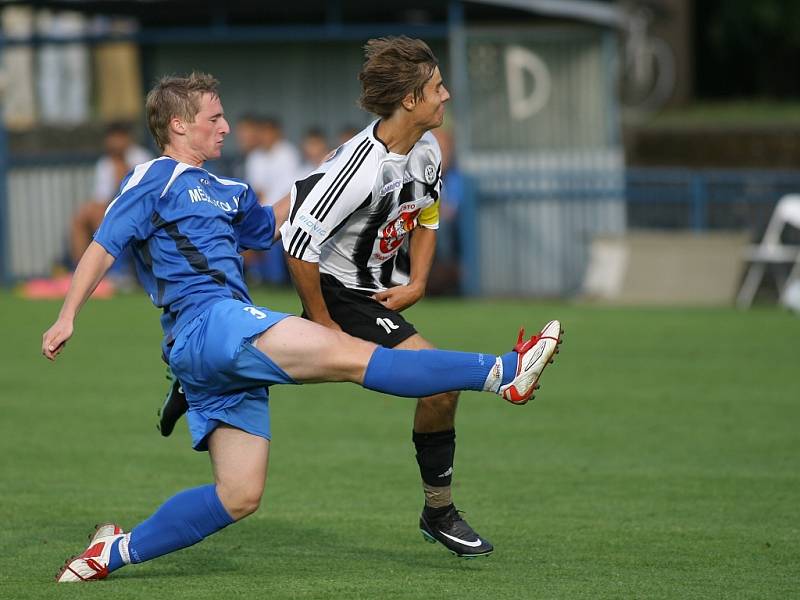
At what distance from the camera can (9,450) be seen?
7934 mm

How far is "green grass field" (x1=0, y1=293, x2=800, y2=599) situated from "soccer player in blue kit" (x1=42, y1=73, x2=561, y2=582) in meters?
0.29

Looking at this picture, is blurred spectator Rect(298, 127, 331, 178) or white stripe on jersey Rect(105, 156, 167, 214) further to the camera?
blurred spectator Rect(298, 127, 331, 178)

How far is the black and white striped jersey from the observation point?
549 centimetres

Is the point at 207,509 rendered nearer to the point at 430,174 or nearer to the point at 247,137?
the point at 430,174

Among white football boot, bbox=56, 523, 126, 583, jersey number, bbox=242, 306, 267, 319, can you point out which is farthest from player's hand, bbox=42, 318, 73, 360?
white football boot, bbox=56, 523, 126, 583

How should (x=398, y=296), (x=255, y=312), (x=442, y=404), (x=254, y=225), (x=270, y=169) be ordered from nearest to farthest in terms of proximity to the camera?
(x=255, y=312) < (x=254, y=225) < (x=442, y=404) < (x=398, y=296) < (x=270, y=169)

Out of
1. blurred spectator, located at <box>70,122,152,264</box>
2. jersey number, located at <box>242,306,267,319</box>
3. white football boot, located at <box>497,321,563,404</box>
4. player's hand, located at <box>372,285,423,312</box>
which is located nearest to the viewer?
white football boot, located at <box>497,321,563,404</box>

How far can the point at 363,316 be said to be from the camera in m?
5.78

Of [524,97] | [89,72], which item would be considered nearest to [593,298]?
[524,97]

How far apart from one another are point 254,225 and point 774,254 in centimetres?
961

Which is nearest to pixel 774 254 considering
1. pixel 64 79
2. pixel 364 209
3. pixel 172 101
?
pixel 64 79

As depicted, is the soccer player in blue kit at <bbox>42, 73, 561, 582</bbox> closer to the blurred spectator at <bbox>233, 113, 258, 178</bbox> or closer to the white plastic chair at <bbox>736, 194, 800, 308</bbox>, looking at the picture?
the white plastic chair at <bbox>736, 194, 800, 308</bbox>

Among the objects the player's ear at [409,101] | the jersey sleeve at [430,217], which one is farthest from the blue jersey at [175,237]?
the jersey sleeve at [430,217]

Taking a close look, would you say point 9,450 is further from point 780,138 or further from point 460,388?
point 780,138
